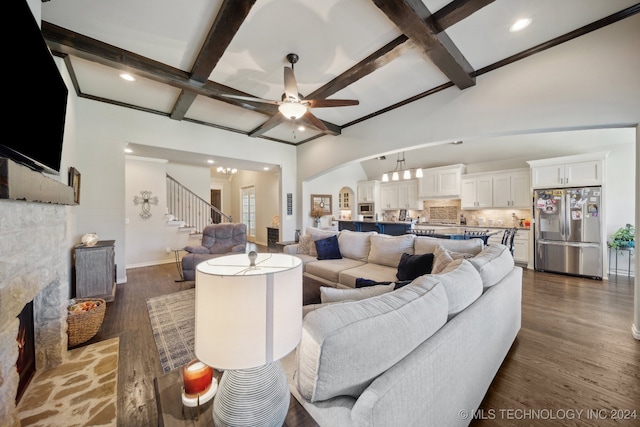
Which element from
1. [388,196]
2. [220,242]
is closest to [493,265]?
[220,242]

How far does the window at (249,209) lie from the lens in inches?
367

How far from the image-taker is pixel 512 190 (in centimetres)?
553

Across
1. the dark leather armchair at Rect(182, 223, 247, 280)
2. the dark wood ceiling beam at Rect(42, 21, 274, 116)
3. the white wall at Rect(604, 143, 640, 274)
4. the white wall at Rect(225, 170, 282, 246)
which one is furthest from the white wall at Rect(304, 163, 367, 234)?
the white wall at Rect(604, 143, 640, 274)

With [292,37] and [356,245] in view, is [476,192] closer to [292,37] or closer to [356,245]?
[356,245]

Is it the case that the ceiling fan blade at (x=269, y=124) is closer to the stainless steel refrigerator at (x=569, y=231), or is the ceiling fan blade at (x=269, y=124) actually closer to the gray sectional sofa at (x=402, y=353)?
the gray sectional sofa at (x=402, y=353)

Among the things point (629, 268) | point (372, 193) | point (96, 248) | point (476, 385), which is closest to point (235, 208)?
point (372, 193)

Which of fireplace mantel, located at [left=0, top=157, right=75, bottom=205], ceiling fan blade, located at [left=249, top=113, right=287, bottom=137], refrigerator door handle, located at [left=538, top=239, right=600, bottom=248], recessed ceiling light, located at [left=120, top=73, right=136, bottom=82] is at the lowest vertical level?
refrigerator door handle, located at [left=538, top=239, right=600, bottom=248]

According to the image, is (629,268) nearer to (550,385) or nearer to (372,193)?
(550,385)

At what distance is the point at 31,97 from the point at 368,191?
25.0 feet

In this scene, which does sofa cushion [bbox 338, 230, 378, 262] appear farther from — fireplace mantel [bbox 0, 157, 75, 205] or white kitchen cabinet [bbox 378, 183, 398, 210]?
white kitchen cabinet [bbox 378, 183, 398, 210]

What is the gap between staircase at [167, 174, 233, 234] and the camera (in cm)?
645

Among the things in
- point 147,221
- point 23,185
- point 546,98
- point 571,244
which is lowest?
point 571,244

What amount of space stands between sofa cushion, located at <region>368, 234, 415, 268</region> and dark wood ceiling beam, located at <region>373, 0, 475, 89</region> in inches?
84.6

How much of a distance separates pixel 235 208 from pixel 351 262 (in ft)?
26.3
